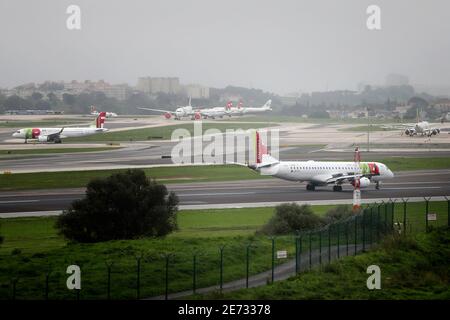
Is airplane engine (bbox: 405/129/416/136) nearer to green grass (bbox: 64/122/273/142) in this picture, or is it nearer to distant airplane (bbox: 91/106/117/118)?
green grass (bbox: 64/122/273/142)

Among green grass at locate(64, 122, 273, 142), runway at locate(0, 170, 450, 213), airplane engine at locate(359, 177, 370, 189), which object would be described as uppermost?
green grass at locate(64, 122, 273, 142)

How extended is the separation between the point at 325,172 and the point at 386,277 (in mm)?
29095

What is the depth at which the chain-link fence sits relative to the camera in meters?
21.9

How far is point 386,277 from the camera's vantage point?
83.8 ft

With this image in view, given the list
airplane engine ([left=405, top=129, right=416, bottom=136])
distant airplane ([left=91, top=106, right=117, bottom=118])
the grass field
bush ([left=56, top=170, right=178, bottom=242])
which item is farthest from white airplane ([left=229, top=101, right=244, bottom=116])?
bush ([left=56, top=170, right=178, bottom=242])

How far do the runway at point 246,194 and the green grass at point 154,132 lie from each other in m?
43.1

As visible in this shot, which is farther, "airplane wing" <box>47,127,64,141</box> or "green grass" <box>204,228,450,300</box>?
"airplane wing" <box>47,127,64,141</box>

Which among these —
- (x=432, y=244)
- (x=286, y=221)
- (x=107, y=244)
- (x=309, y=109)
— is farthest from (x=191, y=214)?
(x=309, y=109)

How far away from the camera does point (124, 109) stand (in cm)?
13888

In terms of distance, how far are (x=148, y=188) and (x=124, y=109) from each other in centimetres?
10404

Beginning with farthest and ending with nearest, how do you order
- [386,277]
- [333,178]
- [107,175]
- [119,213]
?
[107,175] < [333,178] < [119,213] < [386,277]

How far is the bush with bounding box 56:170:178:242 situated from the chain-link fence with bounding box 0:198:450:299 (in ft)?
15.4

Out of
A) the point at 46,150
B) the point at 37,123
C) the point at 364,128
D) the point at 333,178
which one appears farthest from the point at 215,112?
the point at 333,178

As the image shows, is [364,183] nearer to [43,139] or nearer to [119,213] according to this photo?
[119,213]
